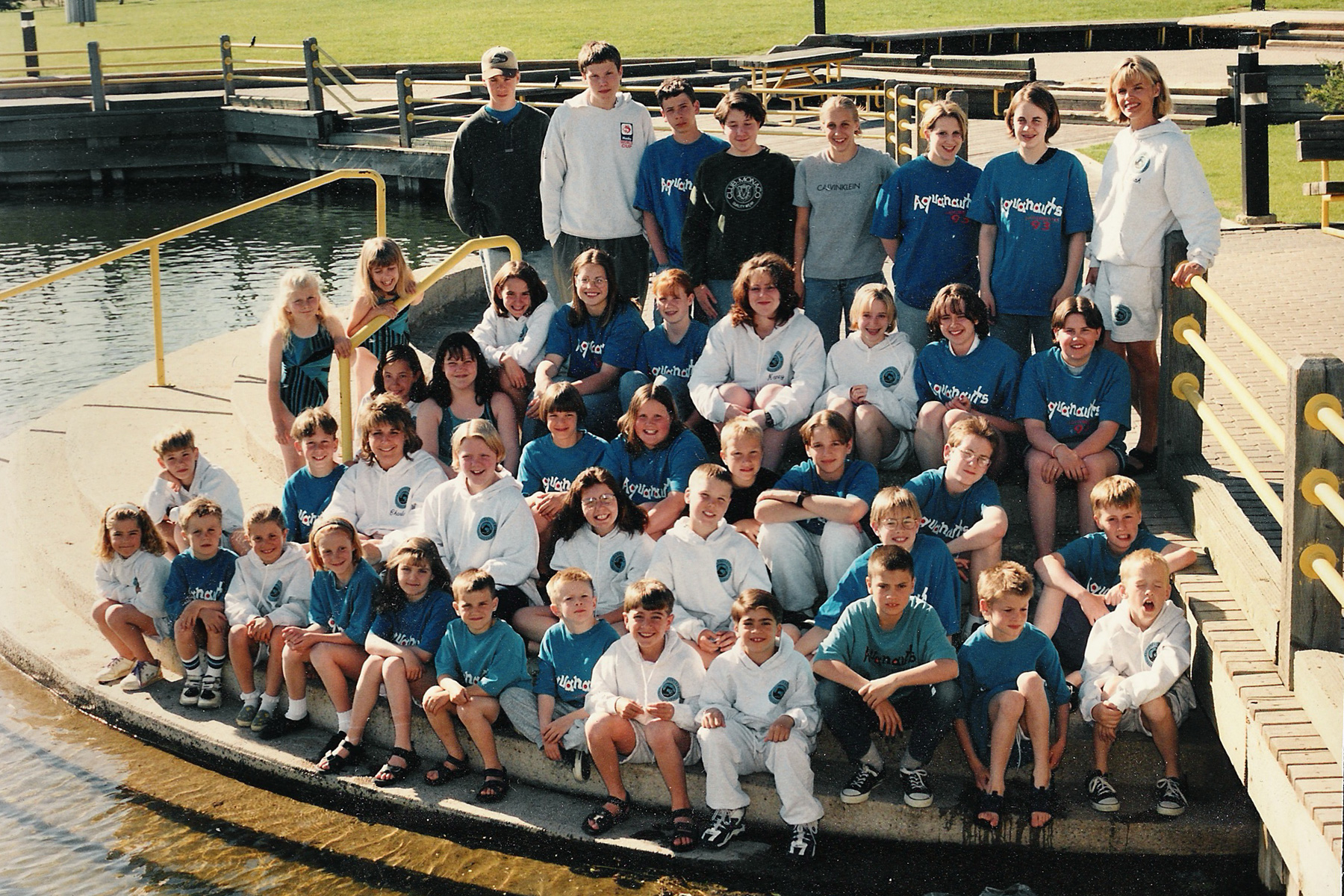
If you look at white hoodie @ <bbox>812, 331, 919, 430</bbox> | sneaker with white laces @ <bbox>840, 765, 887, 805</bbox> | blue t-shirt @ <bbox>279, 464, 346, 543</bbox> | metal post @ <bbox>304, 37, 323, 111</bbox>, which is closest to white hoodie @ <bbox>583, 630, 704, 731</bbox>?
sneaker with white laces @ <bbox>840, 765, 887, 805</bbox>

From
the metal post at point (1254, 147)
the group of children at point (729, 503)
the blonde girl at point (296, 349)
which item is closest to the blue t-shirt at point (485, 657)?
the group of children at point (729, 503)

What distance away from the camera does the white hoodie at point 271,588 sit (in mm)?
6426

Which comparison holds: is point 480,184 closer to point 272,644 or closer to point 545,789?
point 272,644

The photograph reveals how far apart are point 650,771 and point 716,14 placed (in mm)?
42505

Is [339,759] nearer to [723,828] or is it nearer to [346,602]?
[346,602]

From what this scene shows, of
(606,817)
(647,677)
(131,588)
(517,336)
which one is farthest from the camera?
(517,336)

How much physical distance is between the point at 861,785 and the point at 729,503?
1429mm

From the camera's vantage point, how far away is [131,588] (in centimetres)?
674

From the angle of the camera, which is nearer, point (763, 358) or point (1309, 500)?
point (1309, 500)

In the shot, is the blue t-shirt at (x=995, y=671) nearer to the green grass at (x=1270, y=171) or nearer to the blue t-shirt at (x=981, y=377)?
the blue t-shirt at (x=981, y=377)

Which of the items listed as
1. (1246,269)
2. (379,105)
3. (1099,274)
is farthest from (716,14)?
(1099,274)

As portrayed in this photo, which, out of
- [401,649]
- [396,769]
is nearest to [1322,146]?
[401,649]

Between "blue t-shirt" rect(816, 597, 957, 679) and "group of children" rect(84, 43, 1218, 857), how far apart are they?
0.01 metres

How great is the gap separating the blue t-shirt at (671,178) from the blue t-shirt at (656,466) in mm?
1627
